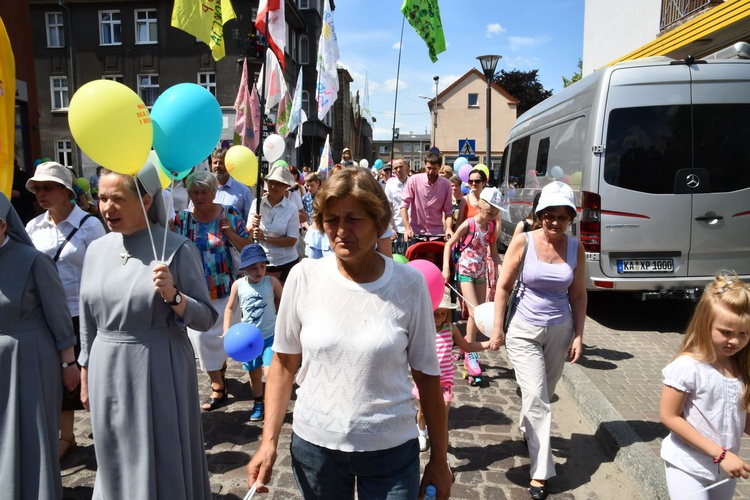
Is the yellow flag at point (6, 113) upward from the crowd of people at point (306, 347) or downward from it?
upward

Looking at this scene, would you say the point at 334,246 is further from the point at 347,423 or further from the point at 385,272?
the point at 347,423

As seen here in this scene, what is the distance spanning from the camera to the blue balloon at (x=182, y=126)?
121 inches

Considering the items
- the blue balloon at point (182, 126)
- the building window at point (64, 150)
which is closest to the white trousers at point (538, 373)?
the blue balloon at point (182, 126)

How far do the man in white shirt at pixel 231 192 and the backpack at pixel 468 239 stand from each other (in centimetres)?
244

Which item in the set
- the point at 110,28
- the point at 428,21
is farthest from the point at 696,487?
the point at 110,28

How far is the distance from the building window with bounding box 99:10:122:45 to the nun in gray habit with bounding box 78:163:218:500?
3208cm

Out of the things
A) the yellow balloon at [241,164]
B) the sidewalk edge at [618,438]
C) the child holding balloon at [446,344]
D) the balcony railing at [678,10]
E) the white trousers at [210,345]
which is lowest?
the sidewalk edge at [618,438]

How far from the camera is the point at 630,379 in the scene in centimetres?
517

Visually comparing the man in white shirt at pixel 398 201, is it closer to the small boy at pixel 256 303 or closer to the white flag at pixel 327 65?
the white flag at pixel 327 65

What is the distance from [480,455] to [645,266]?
3.89m

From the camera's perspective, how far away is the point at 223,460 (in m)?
3.90

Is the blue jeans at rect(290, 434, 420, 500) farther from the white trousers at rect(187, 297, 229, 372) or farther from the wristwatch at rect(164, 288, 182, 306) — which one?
the white trousers at rect(187, 297, 229, 372)

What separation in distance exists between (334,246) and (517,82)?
4977cm

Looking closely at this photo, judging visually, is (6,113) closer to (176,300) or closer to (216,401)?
(176,300)
